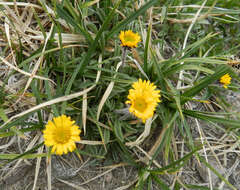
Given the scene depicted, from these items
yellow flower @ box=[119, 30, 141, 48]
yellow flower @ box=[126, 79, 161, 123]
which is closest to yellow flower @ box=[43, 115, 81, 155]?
yellow flower @ box=[126, 79, 161, 123]

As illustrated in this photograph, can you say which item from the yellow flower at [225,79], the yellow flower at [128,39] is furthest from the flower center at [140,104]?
the yellow flower at [225,79]

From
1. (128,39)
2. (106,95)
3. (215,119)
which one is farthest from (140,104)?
(215,119)

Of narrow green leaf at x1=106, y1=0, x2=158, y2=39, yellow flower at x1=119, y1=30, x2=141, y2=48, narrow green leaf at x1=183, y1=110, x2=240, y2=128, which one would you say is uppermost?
narrow green leaf at x1=106, y1=0, x2=158, y2=39

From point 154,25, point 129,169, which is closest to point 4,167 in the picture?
point 129,169

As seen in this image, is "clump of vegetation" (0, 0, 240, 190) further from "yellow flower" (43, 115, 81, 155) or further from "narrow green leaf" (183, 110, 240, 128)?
"yellow flower" (43, 115, 81, 155)

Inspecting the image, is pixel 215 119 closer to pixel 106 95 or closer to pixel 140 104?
pixel 140 104

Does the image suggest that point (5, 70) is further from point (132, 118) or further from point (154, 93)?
point (154, 93)

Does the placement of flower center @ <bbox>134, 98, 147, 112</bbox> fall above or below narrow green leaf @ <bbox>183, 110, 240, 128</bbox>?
above

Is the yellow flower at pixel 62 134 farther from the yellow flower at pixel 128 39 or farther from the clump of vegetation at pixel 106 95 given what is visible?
the yellow flower at pixel 128 39
